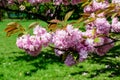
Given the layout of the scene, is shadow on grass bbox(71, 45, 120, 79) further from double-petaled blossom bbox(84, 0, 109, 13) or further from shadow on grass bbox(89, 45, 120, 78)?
double-petaled blossom bbox(84, 0, 109, 13)

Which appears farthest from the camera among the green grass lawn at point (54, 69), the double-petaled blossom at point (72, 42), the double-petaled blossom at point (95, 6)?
the green grass lawn at point (54, 69)

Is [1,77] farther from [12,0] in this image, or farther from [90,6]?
[90,6]

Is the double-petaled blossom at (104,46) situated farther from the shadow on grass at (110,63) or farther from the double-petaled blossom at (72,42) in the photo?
the shadow on grass at (110,63)

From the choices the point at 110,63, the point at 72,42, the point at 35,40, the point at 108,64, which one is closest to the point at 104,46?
the point at 72,42

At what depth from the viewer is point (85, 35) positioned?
2.79m

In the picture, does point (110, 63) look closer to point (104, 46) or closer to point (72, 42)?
point (104, 46)

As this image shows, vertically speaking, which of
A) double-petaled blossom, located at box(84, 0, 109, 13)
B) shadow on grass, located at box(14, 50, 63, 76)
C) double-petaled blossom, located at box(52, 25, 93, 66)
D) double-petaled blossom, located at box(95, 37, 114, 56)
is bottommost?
shadow on grass, located at box(14, 50, 63, 76)

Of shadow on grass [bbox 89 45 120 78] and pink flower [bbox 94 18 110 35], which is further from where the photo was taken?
shadow on grass [bbox 89 45 120 78]

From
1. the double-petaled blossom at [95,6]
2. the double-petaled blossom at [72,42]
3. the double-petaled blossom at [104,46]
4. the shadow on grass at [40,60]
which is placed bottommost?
the shadow on grass at [40,60]

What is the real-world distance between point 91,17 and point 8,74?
5403 millimetres

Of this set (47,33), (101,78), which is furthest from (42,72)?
(47,33)

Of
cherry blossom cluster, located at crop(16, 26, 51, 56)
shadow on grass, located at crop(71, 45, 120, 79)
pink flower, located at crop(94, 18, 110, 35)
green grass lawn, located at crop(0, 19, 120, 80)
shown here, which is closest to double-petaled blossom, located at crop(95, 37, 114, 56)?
pink flower, located at crop(94, 18, 110, 35)

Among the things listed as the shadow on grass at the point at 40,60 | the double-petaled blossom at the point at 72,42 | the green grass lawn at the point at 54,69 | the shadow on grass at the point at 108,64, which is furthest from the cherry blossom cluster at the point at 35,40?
the shadow on grass at the point at 40,60

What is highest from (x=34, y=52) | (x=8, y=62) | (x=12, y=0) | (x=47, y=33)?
(x=47, y=33)
